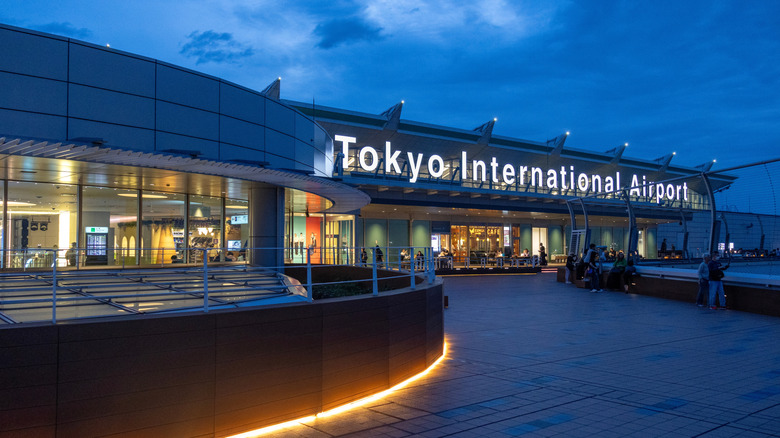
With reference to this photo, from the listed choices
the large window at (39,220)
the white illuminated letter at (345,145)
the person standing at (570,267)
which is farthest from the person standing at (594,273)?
the large window at (39,220)

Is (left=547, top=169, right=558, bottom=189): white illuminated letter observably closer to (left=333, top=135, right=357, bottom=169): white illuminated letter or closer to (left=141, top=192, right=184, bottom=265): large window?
(left=333, top=135, right=357, bottom=169): white illuminated letter

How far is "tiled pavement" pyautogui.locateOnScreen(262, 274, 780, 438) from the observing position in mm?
6625

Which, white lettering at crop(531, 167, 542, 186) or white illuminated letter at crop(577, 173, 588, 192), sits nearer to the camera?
white lettering at crop(531, 167, 542, 186)

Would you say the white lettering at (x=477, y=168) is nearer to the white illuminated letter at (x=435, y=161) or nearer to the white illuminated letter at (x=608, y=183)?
the white illuminated letter at (x=435, y=161)

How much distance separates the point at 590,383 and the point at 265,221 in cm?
1023

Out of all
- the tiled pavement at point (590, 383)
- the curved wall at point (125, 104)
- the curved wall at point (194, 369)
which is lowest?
the tiled pavement at point (590, 383)

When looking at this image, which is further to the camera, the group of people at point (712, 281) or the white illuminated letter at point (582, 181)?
the white illuminated letter at point (582, 181)

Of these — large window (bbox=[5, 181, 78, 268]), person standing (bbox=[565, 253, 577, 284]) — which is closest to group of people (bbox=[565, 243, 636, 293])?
person standing (bbox=[565, 253, 577, 284])

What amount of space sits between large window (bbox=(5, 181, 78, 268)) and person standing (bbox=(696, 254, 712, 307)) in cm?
1748

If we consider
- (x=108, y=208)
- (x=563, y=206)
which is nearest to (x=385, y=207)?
(x=563, y=206)

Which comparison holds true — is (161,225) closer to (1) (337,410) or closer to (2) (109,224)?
(2) (109,224)

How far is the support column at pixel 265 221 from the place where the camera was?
15984 mm

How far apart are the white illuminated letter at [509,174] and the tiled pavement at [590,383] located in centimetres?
2762

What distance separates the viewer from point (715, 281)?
1695 cm
